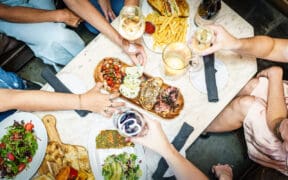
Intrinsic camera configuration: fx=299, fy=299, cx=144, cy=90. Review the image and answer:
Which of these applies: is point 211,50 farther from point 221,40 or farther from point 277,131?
point 277,131

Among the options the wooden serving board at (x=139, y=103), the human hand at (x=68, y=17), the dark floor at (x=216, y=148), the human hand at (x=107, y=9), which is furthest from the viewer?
the dark floor at (x=216, y=148)

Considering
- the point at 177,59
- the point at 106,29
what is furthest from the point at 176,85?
the point at 106,29

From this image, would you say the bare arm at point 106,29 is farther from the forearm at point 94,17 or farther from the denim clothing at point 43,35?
the denim clothing at point 43,35

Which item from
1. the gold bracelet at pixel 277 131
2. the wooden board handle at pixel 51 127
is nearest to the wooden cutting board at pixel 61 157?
the wooden board handle at pixel 51 127

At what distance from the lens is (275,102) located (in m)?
2.07

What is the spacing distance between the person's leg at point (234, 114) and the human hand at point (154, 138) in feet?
2.71

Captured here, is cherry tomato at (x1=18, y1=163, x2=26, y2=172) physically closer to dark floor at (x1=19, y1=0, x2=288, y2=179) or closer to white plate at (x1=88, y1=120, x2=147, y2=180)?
white plate at (x1=88, y1=120, x2=147, y2=180)

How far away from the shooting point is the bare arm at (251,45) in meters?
1.96

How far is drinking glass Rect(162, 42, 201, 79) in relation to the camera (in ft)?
6.44

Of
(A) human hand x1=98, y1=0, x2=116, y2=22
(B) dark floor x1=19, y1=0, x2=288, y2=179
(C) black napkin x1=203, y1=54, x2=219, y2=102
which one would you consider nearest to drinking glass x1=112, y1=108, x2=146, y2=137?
(C) black napkin x1=203, y1=54, x2=219, y2=102

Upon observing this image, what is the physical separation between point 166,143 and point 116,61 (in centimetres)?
64

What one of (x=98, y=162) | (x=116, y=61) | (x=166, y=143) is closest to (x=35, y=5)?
(x=116, y=61)

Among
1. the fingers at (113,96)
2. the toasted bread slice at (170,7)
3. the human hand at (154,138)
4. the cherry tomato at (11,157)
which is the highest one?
the toasted bread slice at (170,7)

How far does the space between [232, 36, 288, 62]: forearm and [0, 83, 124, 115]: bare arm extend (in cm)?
95
